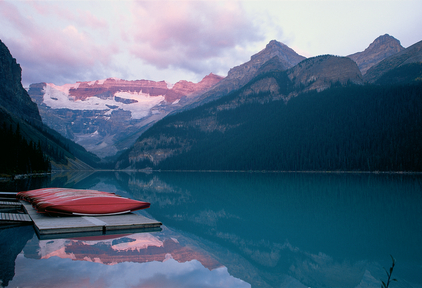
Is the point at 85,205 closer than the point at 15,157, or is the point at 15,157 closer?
the point at 85,205

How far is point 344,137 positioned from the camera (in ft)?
487

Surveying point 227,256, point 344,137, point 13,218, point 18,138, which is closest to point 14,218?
point 13,218

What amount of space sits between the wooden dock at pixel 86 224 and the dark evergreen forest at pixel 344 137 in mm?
121459

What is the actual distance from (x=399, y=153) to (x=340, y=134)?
38730 millimetres

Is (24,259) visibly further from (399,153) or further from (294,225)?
(399,153)

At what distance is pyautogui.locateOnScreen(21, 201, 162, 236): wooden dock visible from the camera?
13.8 meters

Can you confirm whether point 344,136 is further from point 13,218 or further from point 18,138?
point 13,218

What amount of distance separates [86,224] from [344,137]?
152m

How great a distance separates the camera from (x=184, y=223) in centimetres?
2102

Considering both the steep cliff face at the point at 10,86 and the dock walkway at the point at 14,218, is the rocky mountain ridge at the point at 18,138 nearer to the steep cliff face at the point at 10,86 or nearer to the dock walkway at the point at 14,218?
the steep cliff face at the point at 10,86

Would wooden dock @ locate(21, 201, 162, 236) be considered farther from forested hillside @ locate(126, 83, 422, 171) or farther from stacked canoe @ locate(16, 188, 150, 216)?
forested hillside @ locate(126, 83, 422, 171)

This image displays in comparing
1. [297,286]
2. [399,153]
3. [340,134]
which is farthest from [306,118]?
[297,286]

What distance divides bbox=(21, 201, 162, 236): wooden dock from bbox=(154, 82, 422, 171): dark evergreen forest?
121459mm

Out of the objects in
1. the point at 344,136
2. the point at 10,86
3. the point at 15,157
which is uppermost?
the point at 10,86
